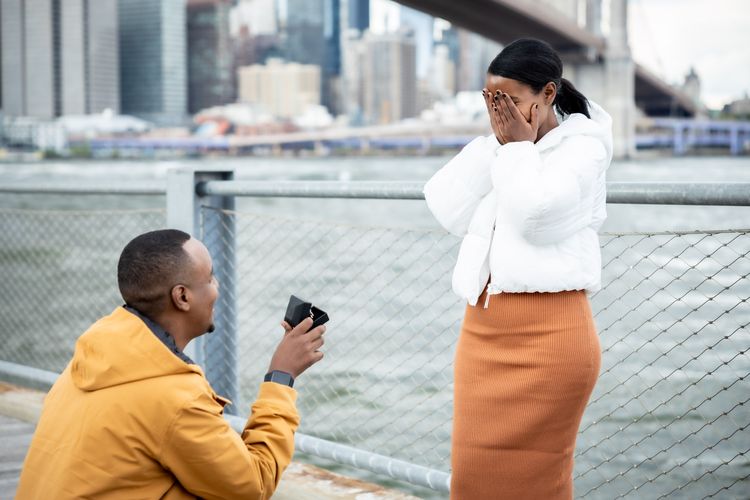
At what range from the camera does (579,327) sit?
1860 millimetres

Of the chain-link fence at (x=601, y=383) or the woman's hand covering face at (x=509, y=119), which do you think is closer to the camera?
the woman's hand covering face at (x=509, y=119)

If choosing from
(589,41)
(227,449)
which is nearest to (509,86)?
(227,449)

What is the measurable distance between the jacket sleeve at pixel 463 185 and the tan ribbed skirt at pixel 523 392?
18 centimetres

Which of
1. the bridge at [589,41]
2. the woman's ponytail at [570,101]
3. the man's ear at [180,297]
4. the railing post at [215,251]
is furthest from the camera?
the bridge at [589,41]

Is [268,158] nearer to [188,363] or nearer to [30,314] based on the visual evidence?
[30,314]

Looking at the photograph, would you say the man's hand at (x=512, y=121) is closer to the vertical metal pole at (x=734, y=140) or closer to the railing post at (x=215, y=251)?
the railing post at (x=215, y=251)

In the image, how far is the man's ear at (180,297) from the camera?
64.5 inches

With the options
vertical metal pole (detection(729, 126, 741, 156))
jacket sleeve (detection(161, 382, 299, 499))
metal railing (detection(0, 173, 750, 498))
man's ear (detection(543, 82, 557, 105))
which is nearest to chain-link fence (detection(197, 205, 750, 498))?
metal railing (detection(0, 173, 750, 498))

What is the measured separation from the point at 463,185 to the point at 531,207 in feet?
0.69

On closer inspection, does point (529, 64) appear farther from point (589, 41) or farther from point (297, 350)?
point (589, 41)

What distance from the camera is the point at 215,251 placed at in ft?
10.6

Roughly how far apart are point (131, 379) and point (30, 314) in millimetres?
8821

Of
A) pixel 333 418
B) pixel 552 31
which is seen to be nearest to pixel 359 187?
pixel 333 418

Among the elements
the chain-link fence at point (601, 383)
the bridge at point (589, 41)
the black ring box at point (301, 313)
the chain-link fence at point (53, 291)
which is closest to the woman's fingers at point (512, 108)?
the black ring box at point (301, 313)
